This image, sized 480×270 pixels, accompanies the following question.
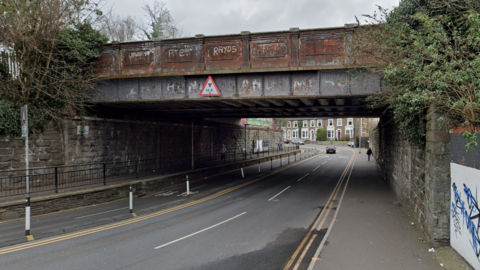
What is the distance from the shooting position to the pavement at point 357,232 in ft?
21.3

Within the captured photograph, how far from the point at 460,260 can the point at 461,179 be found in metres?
1.80

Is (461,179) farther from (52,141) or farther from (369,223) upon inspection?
(52,141)

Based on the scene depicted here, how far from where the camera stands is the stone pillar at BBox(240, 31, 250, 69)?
14.3 m

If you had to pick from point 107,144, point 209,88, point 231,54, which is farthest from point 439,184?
point 107,144

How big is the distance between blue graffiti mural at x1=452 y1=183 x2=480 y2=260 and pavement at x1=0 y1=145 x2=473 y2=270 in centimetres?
75

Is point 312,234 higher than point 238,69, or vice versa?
point 238,69

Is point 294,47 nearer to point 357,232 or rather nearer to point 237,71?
point 237,71

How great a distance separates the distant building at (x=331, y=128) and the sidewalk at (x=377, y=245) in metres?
71.1

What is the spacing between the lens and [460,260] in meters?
6.23

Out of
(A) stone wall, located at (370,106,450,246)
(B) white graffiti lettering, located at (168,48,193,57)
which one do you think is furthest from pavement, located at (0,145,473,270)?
(B) white graffiti lettering, located at (168,48,193,57)

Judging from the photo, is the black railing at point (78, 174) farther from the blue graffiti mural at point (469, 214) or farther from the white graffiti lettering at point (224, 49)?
the blue graffiti mural at point (469, 214)

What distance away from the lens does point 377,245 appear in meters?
7.62

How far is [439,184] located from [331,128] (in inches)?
3508

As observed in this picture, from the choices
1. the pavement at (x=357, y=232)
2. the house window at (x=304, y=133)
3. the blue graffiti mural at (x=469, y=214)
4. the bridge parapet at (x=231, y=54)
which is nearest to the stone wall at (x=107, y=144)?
the pavement at (x=357, y=232)
